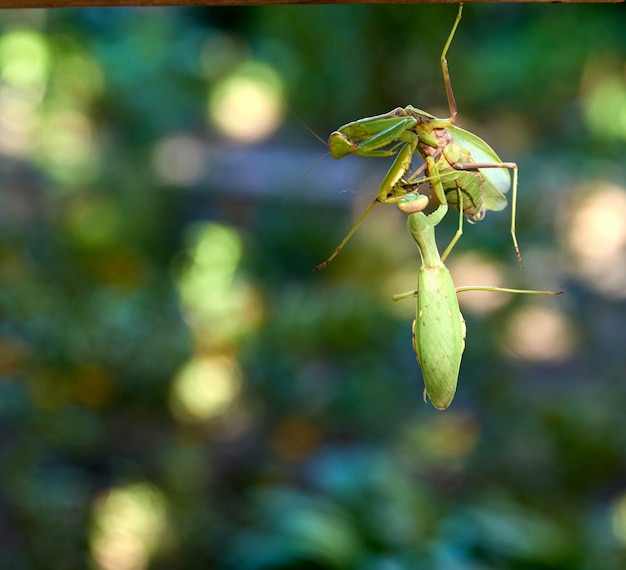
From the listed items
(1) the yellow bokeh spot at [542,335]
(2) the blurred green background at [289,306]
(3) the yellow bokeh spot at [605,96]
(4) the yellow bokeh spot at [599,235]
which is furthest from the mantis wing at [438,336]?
(3) the yellow bokeh spot at [605,96]

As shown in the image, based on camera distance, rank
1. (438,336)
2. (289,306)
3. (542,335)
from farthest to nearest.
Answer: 1. (542,335)
2. (289,306)
3. (438,336)

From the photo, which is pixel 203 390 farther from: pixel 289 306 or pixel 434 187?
pixel 434 187

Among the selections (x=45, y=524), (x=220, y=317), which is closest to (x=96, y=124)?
(x=220, y=317)

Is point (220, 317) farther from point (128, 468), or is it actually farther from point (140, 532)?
point (140, 532)

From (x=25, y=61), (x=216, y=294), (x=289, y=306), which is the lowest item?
(x=216, y=294)

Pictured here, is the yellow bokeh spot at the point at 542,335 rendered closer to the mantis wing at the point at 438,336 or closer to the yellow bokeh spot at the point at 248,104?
the yellow bokeh spot at the point at 248,104

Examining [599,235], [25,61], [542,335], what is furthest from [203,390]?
[25,61]
